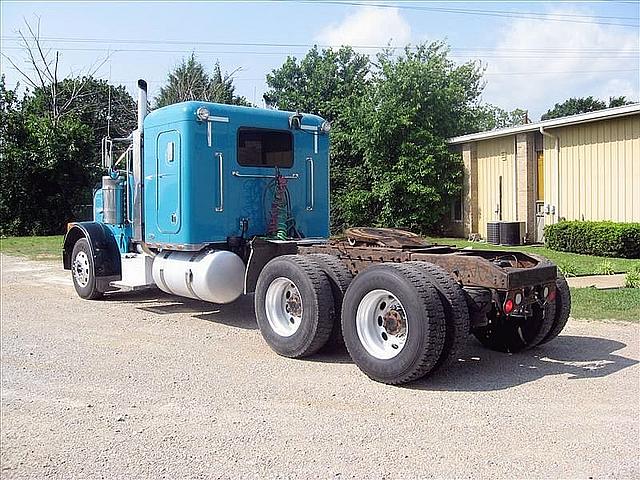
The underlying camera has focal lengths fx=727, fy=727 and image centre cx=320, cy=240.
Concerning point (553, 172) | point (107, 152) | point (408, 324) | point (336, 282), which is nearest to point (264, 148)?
point (107, 152)

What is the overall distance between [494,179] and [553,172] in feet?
9.07

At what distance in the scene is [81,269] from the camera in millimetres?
11461

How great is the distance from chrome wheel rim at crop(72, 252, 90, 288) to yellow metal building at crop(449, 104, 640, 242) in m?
13.3

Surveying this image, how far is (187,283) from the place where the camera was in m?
9.15

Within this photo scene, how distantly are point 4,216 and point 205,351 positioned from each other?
26.2 meters

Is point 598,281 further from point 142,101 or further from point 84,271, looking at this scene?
point 84,271

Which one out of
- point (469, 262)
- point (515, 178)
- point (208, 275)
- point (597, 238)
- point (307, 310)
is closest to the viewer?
point (469, 262)

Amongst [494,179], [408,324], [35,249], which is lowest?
[408,324]

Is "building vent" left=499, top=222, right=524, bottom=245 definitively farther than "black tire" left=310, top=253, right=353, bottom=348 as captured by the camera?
Yes

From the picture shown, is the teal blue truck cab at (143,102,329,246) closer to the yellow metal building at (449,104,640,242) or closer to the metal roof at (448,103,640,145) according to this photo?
the metal roof at (448,103,640,145)

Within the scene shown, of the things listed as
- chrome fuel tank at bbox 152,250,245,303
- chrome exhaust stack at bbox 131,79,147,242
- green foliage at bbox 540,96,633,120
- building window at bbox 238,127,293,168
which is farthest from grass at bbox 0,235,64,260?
green foliage at bbox 540,96,633,120

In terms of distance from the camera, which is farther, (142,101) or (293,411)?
(142,101)

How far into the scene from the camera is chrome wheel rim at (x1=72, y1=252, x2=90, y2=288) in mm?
11289

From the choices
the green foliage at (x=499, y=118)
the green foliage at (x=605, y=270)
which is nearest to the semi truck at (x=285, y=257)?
the green foliage at (x=605, y=270)
